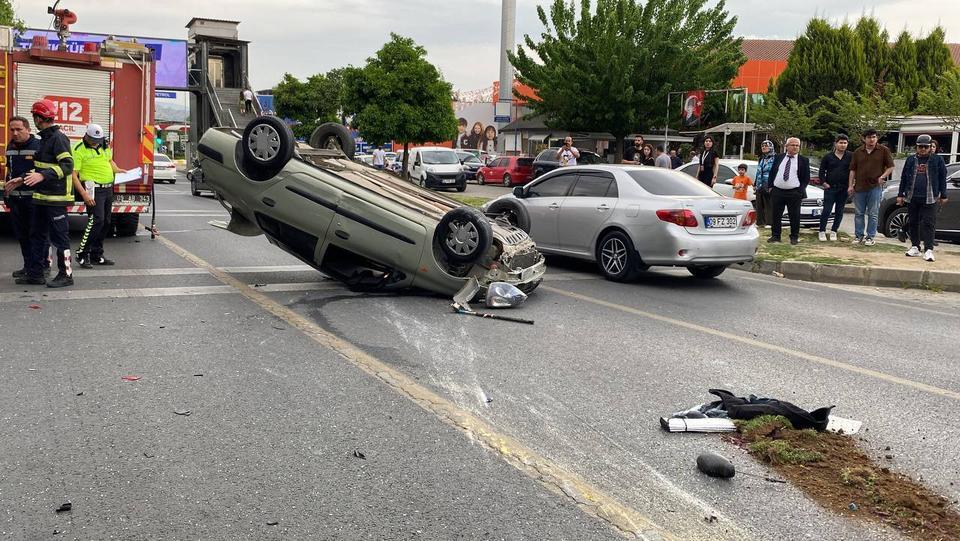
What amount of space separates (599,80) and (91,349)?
1366 inches

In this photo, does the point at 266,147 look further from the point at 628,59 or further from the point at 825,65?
Answer: the point at 825,65

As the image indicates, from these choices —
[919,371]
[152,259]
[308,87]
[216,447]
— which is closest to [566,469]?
[216,447]

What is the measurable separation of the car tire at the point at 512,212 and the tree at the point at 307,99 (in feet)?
127

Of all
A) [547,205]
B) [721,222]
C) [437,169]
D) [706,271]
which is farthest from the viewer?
[437,169]

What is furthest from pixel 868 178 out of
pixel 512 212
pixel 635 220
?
pixel 512 212

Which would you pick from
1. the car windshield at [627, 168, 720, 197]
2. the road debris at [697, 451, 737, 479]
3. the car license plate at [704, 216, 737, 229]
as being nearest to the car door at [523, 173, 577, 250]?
the car windshield at [627, 168, 720, 197]

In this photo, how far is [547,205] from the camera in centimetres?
1155

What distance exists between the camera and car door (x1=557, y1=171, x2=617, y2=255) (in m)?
10.8

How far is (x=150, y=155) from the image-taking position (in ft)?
43.2

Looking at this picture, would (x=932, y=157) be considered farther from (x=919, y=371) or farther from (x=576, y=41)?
(x=576, y=41)

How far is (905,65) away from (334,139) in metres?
43.7

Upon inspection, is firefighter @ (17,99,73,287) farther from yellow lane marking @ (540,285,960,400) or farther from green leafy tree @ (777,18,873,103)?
green leafy tree @ (777,18,873,103)

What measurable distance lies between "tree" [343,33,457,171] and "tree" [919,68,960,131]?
1767 centimetres

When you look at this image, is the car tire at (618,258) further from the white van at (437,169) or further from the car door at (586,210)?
the white van at (437,169)
